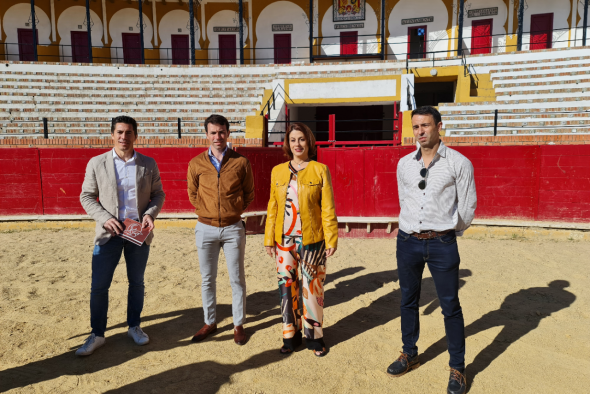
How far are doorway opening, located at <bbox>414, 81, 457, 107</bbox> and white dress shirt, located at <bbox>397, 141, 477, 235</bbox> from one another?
15.6m

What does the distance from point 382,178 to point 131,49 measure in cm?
1789

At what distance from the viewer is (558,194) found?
7.29 m

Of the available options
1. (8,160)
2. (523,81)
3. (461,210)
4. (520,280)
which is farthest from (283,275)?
(523,81)

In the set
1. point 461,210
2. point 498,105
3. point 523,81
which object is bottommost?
point 461,210

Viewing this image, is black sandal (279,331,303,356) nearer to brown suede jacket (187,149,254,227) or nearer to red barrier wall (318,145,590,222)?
brown suede jacket (187,149,254,227)

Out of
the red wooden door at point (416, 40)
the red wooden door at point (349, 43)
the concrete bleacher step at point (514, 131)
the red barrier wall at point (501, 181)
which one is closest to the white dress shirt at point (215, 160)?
the red barrier wall at point (501, 181)

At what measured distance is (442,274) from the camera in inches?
102

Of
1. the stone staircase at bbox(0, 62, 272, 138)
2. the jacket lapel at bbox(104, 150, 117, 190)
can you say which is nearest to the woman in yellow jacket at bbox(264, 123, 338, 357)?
the jacket lapel at bbox(104, 150, 117, 190)

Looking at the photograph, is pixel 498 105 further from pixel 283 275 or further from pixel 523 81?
pixel 283 275

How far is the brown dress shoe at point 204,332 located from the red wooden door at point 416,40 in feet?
59.3

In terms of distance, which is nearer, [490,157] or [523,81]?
[490,157]

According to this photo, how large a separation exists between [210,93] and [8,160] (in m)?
7.87

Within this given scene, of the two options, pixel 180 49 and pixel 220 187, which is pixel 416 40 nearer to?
pixel 180 49

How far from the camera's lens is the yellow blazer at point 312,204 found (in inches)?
118
